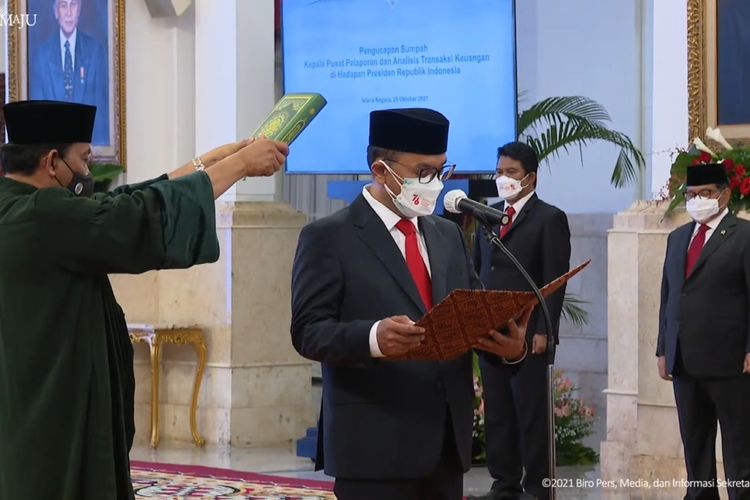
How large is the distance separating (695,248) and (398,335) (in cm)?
350

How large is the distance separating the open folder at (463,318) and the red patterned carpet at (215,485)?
3844mm

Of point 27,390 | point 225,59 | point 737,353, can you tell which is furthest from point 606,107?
point 27,390

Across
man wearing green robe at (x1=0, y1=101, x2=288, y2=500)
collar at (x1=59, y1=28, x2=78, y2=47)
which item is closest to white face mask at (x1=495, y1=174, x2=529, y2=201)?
man wearing green robe at (x1=0, y1=101, x2=288, y2=500)

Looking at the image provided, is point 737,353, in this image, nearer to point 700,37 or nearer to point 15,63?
point 700,37

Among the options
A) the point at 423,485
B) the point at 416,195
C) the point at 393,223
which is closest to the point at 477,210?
the point at 416,195

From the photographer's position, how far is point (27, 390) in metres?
3.44

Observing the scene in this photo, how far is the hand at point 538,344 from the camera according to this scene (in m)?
7.02

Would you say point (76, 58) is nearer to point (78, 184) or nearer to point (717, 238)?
point (717, 238)

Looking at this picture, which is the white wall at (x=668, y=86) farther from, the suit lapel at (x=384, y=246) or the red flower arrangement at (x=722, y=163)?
the suit lapel at (x=384, y=246)

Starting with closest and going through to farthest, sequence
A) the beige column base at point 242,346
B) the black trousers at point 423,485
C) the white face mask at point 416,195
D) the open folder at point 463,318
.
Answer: the open folder at point 463,318 → the black trousers at point 423,485 → the white face mask at point 416,195 → the beige column base at point 242,346

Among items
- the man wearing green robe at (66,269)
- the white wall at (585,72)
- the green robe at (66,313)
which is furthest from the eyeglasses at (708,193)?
the white wall at (585,72)

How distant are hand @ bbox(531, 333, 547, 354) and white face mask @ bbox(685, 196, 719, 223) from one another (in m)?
1.02

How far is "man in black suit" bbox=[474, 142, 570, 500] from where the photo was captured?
23.0ft

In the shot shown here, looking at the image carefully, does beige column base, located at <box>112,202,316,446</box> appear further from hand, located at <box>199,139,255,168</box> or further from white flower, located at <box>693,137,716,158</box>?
hand, located at <box>199,139,255,168</box>
